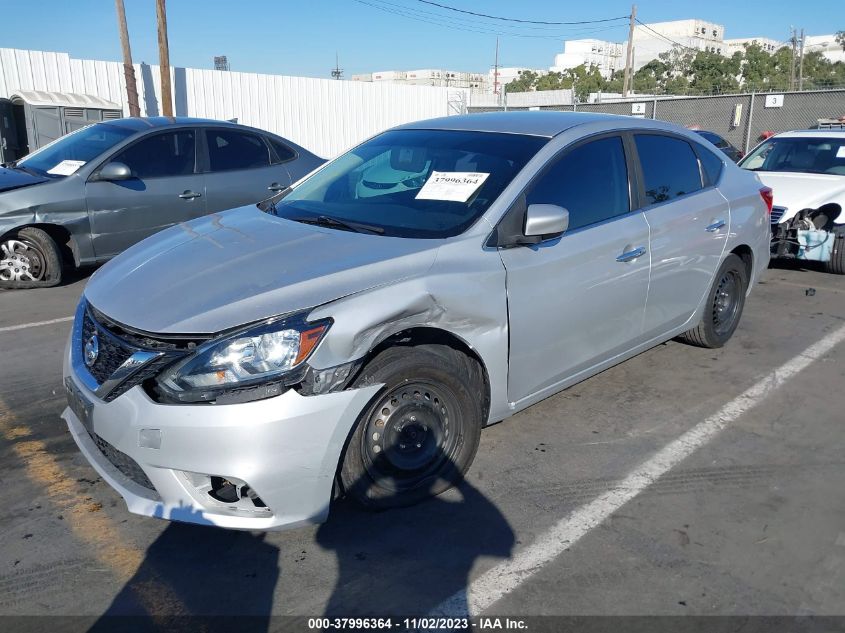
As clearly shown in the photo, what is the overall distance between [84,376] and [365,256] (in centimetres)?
127

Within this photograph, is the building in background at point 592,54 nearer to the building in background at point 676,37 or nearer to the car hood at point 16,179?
the building in background at point 676,37

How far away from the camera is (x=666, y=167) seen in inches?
181

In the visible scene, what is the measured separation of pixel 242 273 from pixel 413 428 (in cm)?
100

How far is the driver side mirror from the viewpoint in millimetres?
6945

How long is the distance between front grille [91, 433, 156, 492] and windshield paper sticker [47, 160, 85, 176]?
5123 mm

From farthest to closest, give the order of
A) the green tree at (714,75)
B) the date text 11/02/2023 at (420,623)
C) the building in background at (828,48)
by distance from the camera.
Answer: the building in background at (828,48), the green tree at (714,75), the date text 11/02/2023 at (420,623)

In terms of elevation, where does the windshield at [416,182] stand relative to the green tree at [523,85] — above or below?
below

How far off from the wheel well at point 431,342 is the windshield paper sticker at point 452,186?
784 millimetres

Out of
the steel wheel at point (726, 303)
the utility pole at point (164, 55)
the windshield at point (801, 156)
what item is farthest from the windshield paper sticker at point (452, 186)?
the utility pole at point (164, 55)

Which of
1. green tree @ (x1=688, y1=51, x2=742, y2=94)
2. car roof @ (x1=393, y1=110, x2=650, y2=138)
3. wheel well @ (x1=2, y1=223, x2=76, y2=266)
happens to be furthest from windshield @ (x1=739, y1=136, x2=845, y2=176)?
green tree @ (x1=688, y1=51, x2=742, y2=94)

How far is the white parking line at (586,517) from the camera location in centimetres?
270

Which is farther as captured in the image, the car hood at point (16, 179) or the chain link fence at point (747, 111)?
the chain link fence at point (747, 111)

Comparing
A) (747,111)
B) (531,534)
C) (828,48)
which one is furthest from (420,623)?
(828,48)

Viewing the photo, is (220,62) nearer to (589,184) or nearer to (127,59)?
(127,59)
